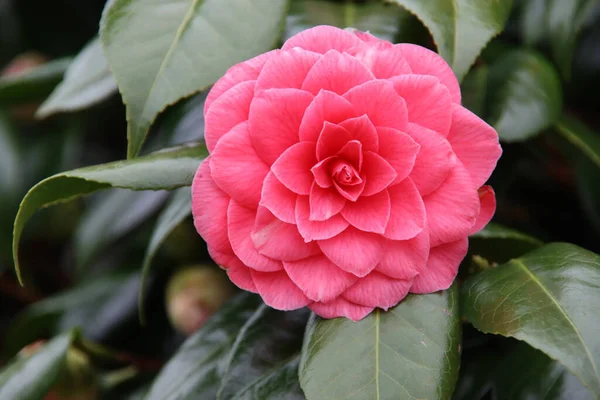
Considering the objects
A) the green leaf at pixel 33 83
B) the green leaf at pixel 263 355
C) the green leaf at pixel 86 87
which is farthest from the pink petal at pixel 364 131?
the green leaf at pixel 33 83

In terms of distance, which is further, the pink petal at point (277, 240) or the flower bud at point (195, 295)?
the flower bud at point (195, 295)

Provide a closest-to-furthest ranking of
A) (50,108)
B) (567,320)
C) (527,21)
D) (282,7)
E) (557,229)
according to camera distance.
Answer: (567,320) < (282,7) < (50,108) < (527,21) < (557,229)

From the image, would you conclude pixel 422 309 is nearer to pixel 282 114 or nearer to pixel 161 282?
pixel 282 114

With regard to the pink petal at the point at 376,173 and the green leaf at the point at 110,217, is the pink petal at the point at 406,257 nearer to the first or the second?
the pink petal at the point at 376,173

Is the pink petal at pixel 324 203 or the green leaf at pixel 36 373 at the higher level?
the pink petal at pixel 324 203

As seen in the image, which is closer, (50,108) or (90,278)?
(50,108)

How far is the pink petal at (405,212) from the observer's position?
0.53 m

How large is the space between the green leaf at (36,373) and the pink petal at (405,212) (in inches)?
19.1

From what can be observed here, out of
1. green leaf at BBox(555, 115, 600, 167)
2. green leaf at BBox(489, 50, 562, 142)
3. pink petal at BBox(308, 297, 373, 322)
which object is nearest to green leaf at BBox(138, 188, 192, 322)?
pink petal at BBox(308, 297, 373, 322)

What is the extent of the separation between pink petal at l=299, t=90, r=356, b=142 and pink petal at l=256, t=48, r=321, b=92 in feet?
0.10

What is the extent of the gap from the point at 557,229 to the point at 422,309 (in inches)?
24.6

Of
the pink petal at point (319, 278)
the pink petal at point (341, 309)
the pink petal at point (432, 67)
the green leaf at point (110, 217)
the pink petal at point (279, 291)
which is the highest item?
the pink petal at point (432, 67)

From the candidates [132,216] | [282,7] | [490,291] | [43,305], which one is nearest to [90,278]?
[43,305]

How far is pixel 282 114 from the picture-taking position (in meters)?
0.54
